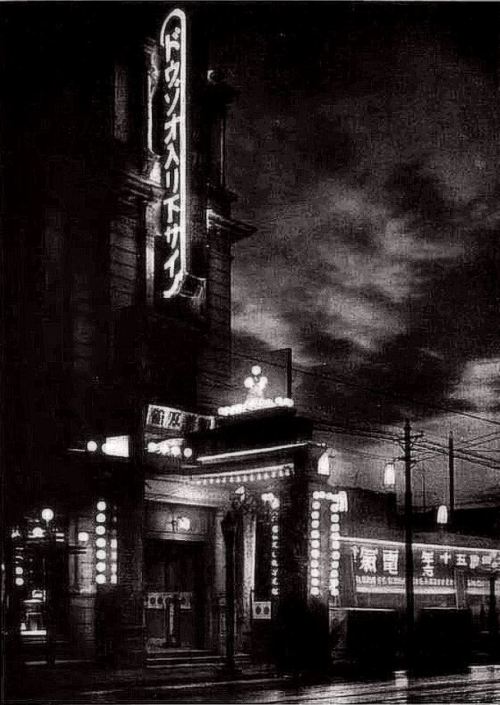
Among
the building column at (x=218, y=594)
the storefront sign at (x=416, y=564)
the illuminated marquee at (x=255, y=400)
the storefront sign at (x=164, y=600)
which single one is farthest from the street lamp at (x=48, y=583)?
the storefront sign at (x=416, y=564)

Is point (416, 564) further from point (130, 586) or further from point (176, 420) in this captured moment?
point (130, 586)

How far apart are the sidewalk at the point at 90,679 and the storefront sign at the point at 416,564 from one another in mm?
8177

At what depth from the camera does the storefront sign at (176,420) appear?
28.0 meters

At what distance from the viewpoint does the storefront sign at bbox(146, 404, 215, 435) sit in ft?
91.8

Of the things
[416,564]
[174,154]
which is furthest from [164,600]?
[174,154]

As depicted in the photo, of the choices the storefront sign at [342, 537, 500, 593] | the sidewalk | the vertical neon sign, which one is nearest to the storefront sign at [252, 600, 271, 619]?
the sidewalk

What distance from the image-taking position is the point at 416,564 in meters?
38.5

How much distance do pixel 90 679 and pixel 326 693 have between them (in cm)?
511

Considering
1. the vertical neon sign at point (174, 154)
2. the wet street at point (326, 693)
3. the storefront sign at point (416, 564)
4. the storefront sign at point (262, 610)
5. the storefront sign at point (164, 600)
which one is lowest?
the wet street at point (326, 693)

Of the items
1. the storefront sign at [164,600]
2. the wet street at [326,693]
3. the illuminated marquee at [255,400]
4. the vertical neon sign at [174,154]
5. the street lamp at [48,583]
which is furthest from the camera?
the storefront sign at [164,600]

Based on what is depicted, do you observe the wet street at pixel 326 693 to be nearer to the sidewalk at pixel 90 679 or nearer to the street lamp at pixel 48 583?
the sidewalk at pixel 90 679

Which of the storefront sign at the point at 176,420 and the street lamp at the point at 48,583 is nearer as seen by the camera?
the street lamp at the point at 48,583

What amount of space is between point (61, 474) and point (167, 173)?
26.5 ft

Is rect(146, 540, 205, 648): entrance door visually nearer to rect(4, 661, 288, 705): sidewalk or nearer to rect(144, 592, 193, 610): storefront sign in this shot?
rect(144, 592, 193, 610): storefront sign
